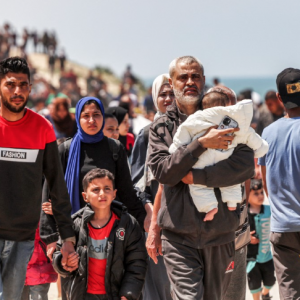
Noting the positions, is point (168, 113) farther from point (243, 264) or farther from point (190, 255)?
point (243, 264)

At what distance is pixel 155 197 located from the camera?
5.41m

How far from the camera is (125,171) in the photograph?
237 inches

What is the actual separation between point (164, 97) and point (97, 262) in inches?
75.7

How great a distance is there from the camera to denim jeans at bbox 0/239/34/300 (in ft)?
15.8

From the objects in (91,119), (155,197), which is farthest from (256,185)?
(155,197)

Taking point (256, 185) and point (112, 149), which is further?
point (256, 185)

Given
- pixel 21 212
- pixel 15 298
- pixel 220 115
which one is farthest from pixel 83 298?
pixel 220 115

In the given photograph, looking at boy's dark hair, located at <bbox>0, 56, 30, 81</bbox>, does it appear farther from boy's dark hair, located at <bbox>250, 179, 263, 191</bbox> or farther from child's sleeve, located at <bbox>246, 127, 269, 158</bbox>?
boy's dark hair, located at <bbox>250, 179, 263, 191</bbox>

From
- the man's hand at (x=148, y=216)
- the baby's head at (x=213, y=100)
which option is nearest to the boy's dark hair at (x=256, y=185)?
the man's hand at (x=148, y=216)

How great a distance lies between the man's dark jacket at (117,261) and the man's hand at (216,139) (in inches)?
48.4

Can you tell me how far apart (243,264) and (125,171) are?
1354 mm

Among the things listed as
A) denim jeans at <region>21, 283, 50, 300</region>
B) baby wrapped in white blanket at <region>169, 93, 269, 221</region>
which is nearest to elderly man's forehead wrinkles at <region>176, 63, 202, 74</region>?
baby wrapped in white blanket at <region>169, 93, 269, 221</region>

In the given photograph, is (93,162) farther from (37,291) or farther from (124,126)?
(124,126)

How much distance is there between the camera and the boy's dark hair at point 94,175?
5562 mm
